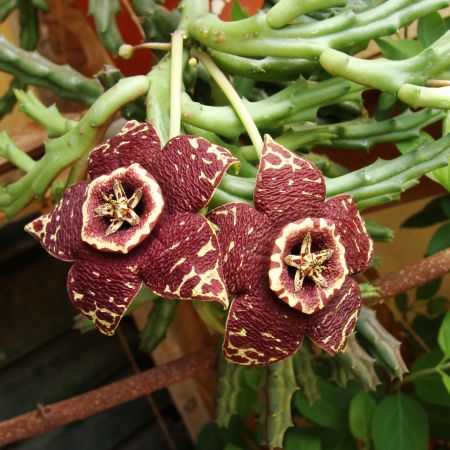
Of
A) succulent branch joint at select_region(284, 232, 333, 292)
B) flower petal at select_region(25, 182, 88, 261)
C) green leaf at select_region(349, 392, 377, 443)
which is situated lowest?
green leaf at select_region(349, 392, 377, 443)

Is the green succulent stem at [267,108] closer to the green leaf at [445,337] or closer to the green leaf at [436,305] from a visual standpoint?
the green leaf at [445,337]

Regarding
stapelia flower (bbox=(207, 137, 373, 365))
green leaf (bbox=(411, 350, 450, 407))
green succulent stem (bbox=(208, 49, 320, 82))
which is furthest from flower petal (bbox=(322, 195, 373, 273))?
green leaf (bbox=(411, 350, 450, 407))

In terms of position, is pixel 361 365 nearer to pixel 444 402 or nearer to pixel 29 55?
pixel 444 402

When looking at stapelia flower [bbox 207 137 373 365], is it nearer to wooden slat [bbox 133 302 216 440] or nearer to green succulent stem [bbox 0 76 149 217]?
green succulent stem [bbox 0 76 149 217]

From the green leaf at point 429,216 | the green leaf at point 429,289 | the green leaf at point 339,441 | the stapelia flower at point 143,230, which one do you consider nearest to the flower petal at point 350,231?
the stapelia flower at point 143,230

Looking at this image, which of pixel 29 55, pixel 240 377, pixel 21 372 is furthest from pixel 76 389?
pixel 29 55
